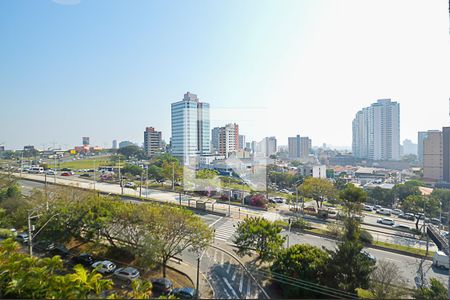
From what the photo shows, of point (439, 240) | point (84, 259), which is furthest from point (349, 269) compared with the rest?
point (84, 259)

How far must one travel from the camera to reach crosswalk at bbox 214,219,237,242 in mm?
13773

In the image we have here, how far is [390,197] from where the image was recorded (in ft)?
79.9

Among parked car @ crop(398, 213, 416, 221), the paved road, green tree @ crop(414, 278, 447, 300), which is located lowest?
parked car @ crop(398, 213, 416, 221)

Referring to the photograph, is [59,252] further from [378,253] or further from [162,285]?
[378,253]

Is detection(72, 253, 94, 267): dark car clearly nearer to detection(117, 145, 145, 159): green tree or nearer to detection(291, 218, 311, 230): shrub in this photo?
detection(291, 218, 311, 230): shrub

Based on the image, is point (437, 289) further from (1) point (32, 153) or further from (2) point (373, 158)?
(1) point (32, 153)

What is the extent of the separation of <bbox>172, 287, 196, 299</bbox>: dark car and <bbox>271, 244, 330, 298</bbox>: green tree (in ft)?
9.85

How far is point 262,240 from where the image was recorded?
10.3 meters

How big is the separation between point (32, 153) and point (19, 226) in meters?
71.6

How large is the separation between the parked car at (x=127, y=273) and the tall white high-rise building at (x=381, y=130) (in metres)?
75.2

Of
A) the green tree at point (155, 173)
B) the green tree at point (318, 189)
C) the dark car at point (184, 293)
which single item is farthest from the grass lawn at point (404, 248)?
the green tree at point (155, 173)

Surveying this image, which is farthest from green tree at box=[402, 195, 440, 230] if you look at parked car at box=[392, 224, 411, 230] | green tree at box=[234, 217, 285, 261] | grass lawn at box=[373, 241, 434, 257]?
green tree at box=[234, 217, 285, 261]

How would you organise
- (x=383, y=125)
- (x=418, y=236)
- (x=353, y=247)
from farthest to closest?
(x=383, y=125) < (x=418, y=236) < (x=353, y=247)

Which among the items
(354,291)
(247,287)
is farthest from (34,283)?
(354,291)
